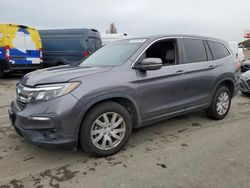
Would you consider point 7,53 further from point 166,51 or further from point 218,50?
point 218,50

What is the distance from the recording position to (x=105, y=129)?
11.3 feet

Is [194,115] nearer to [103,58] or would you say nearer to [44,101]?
[103,58]

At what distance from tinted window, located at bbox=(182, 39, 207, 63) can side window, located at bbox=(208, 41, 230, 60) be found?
296 millimetres

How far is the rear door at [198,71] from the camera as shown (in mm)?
4469

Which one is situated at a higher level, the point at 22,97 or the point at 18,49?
the point at 18,49

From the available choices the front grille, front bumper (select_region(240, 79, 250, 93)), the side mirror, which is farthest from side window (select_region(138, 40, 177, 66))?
front bumper (select_region(240, 79, 250, 93))

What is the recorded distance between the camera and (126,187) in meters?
2.78

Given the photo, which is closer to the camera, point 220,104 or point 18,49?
point 220,104

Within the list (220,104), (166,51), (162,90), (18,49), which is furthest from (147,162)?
(18,49)

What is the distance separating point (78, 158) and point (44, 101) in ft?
3.13

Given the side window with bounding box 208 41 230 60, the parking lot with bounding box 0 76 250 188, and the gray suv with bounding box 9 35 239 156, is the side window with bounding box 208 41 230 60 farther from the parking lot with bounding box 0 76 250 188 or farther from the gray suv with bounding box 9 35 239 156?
the parking lot with bounding box 0 76 250 188

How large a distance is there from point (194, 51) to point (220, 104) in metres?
1.34

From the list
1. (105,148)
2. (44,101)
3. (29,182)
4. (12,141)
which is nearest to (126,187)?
(105,148)

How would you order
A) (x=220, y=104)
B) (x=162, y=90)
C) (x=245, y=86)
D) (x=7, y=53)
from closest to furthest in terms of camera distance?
(x=162, y=90) → (x=220, y=104) → (x=245, y=86) → (x=7, y=53)
